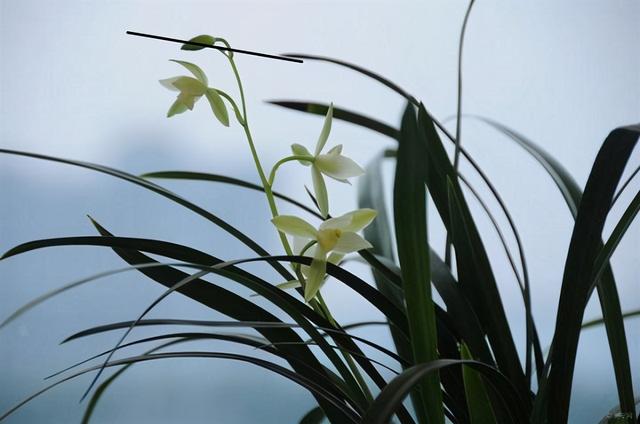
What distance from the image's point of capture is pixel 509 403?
55cm

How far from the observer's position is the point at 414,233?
446mm

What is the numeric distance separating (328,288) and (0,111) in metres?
0.62

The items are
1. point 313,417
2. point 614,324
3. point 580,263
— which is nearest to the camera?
point 580,263

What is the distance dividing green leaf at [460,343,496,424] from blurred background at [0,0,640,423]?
0.67 m

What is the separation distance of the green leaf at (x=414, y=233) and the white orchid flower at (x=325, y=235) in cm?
7

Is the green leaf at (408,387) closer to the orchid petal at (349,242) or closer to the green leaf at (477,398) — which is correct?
the green leaf at (477,398)

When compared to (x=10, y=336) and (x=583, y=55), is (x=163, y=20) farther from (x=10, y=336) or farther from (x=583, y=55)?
(x=583, y=55)

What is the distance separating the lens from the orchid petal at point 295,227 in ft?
1.74

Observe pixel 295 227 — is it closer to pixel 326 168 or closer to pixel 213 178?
pixel 326 168

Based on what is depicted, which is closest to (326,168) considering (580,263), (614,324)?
(580,263)

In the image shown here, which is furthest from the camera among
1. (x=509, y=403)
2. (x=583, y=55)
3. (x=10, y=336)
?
(x=583, y=55)

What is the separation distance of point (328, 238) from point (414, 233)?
98 mm

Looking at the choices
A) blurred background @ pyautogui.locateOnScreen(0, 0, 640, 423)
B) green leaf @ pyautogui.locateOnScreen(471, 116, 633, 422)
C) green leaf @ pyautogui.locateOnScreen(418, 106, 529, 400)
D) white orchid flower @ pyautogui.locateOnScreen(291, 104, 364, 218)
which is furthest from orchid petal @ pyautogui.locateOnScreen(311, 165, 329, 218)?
blurred background @ pyautogui.locateOnScreen(0, 0, 640, 423)

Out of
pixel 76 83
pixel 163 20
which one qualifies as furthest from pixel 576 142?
pixel 76 83
